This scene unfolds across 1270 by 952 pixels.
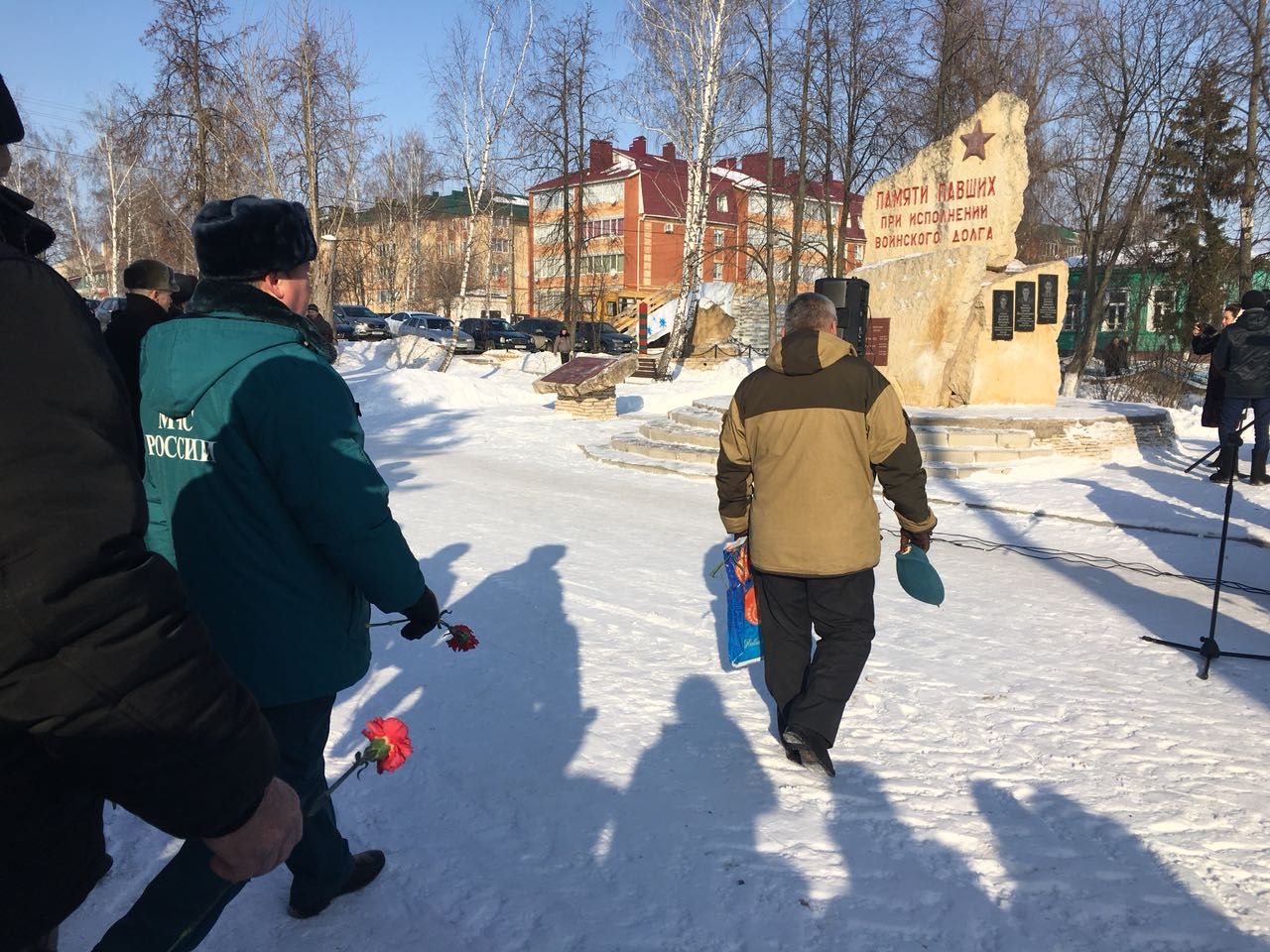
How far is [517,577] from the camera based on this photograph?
588 cm

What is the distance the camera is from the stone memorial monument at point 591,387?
1573 centimetres

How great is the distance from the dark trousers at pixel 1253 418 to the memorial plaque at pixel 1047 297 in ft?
10.9

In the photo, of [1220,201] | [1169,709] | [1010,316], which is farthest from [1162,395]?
[1169,709]

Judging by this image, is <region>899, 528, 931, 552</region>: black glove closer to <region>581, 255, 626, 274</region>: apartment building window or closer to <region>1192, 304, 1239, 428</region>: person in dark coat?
<region>1192, 304, 1239, 428</region>: person in dark coat

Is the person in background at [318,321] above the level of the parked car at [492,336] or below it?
above

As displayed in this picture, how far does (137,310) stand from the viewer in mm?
4066

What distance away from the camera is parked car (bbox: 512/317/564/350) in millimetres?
33750

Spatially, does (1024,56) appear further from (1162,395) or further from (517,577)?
(517,577)

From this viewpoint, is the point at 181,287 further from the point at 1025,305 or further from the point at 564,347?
the point at 564,347

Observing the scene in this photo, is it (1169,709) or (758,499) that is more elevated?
(758,499)

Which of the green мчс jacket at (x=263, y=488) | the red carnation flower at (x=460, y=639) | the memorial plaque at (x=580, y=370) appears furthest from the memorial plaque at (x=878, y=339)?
the green мчс jacket at (x=263, y=488)

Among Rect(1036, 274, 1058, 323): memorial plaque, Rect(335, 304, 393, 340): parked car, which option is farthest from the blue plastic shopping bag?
Rect(335, 304, 393, 340): parked car

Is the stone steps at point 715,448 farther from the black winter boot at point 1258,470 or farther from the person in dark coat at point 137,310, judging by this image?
the person in dark coat at point 137,310

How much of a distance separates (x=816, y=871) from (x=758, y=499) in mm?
1348
